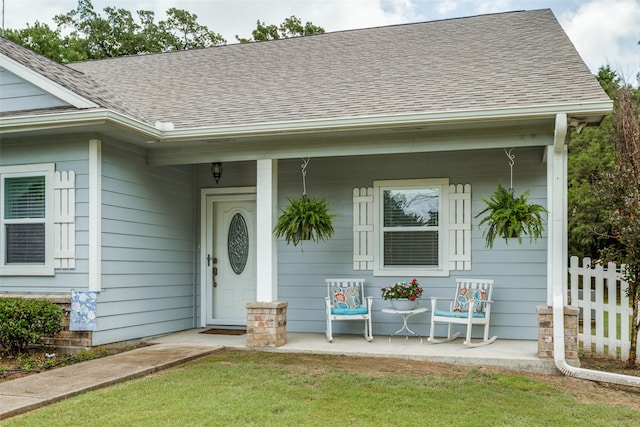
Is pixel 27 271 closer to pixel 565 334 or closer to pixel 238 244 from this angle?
pixel 238 244

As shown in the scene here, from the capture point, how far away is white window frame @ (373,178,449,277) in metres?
7.36

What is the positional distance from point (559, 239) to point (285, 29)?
740 inches

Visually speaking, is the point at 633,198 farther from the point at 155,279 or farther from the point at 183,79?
the point at 183,79

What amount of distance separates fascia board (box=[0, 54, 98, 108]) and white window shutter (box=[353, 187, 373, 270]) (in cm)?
331

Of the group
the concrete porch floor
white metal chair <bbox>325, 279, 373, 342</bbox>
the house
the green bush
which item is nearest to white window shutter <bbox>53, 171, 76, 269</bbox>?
the house

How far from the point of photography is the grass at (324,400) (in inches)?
157

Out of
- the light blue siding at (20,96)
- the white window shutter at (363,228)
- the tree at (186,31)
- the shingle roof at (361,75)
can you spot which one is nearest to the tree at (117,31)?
the tree at (186,31)

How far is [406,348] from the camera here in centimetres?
648

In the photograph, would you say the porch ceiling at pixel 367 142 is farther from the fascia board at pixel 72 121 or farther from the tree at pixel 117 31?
the tree at pixel 117 31

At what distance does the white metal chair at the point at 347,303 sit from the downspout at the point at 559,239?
210cm

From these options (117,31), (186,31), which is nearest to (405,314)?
(117,31)

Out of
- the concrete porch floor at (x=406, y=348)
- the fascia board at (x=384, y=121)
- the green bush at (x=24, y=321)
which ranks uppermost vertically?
the fascia board at (x=384, y=121)

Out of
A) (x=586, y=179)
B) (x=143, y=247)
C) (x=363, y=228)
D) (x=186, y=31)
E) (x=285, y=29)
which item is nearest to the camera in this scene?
(x=143, y=247)

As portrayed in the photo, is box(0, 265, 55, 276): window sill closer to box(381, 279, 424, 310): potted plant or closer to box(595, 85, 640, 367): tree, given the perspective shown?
box(381, 279, 424, 310): potted plant
